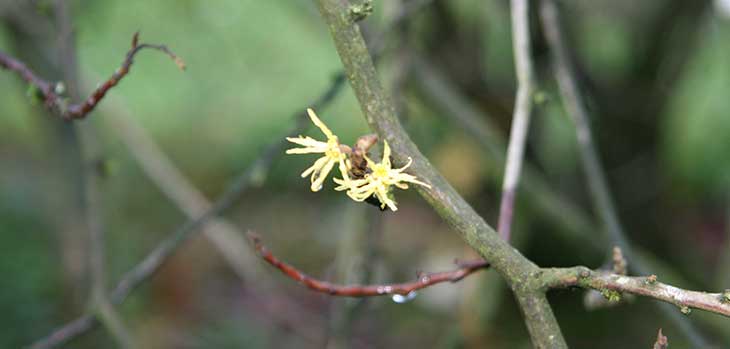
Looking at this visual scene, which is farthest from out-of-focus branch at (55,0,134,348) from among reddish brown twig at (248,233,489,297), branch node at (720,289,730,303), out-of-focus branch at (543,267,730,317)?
branch node at (720,289,730,303)

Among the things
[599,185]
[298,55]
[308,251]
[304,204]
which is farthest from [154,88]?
[599,185]

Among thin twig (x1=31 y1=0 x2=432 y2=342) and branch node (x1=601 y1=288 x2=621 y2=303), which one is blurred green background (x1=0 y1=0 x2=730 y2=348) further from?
branch node (x1=601 y1=288 x2=621 y2=303)

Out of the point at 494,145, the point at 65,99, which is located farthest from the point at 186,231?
the point at 494,145

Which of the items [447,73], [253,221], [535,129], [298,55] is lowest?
[535,129]

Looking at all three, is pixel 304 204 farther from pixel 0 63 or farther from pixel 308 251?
pixel 0 63

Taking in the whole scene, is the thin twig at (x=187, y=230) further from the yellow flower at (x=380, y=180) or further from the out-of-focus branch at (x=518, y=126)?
the yellow flower at (x=380, y=180)

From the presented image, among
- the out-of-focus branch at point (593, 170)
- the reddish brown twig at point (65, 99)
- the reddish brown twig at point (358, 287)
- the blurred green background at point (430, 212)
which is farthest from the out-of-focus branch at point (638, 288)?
the blurred green background at point (430, 212)
